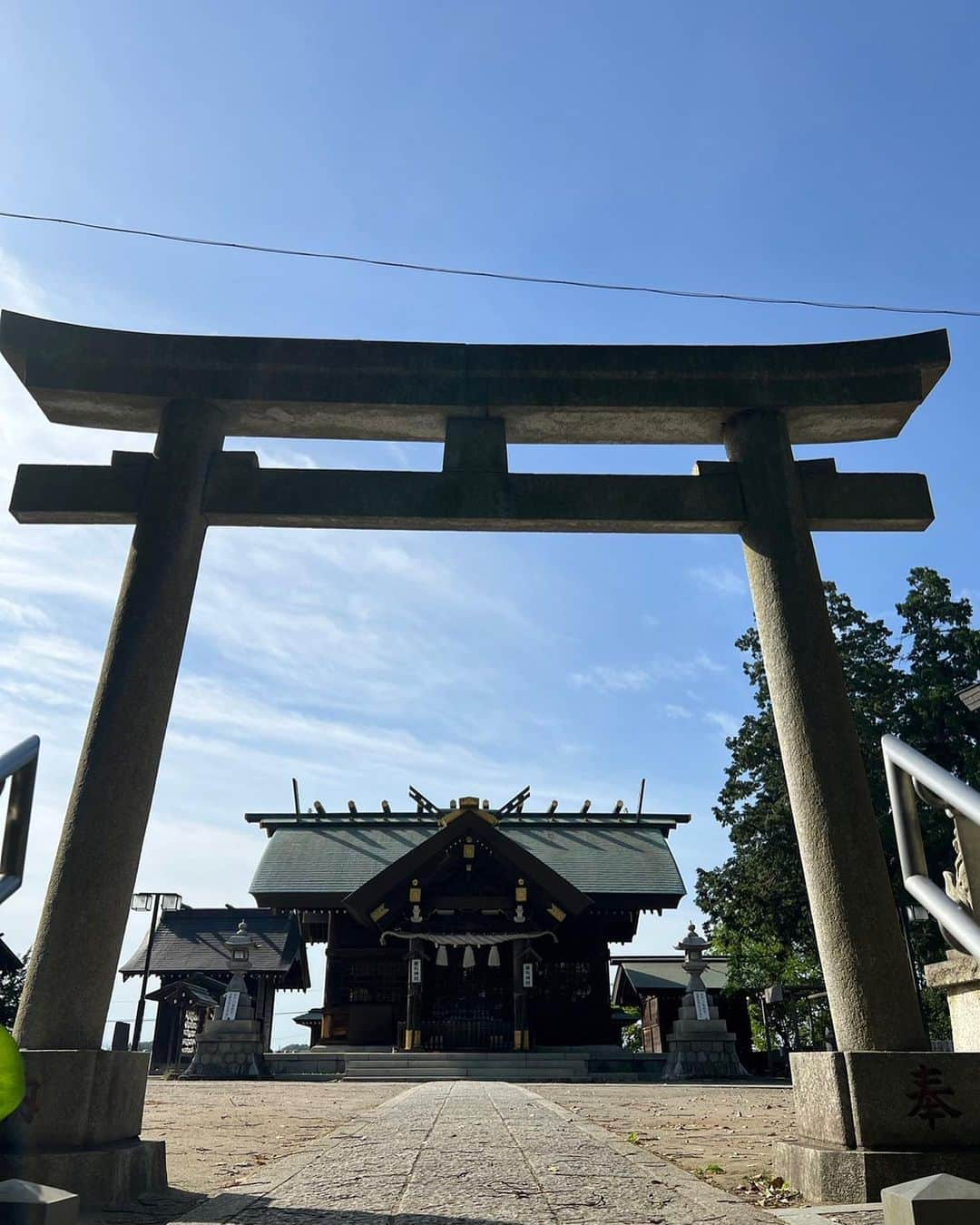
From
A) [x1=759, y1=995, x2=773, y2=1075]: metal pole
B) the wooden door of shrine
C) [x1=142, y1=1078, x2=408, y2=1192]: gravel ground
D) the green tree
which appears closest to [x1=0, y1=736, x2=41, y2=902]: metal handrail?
[x1=142, y1=1078, x2=408, y2=1192]: gravel ground

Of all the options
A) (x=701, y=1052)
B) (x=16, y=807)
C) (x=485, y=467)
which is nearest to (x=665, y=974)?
(x=701, y=1052)

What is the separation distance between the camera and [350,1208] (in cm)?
372

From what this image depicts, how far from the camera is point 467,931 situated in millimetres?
21625

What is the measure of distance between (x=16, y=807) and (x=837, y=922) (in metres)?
4.13

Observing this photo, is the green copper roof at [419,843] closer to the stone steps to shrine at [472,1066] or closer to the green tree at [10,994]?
the stone steps to shrine at [472,1066]

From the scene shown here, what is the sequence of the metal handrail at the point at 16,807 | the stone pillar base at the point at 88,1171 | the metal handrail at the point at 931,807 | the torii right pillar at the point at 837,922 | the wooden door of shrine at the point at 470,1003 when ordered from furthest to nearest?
the wooden door of shrine at the point at 470,1003 → the torii right pillar at the point at 837,922 → the stone pillar base at the point at 88,1171 → the metal handrail at the point at 16,807 → the metal handrail at the point at 931,807

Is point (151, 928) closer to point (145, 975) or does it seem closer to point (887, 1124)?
point (145, 975)

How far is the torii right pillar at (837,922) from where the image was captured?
14.2ft

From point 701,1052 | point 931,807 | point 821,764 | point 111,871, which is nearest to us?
point 931,807

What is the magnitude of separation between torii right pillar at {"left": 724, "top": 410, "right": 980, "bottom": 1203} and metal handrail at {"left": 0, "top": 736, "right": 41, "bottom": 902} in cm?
380

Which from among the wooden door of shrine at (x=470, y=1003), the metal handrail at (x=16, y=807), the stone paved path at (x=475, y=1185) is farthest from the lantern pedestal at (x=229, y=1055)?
the metal handrail at (x=16, y=807)

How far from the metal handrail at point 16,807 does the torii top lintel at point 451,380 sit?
3.70 m

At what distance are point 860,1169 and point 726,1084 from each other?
13.7 m

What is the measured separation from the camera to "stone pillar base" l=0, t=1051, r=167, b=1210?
4129 millimetres
